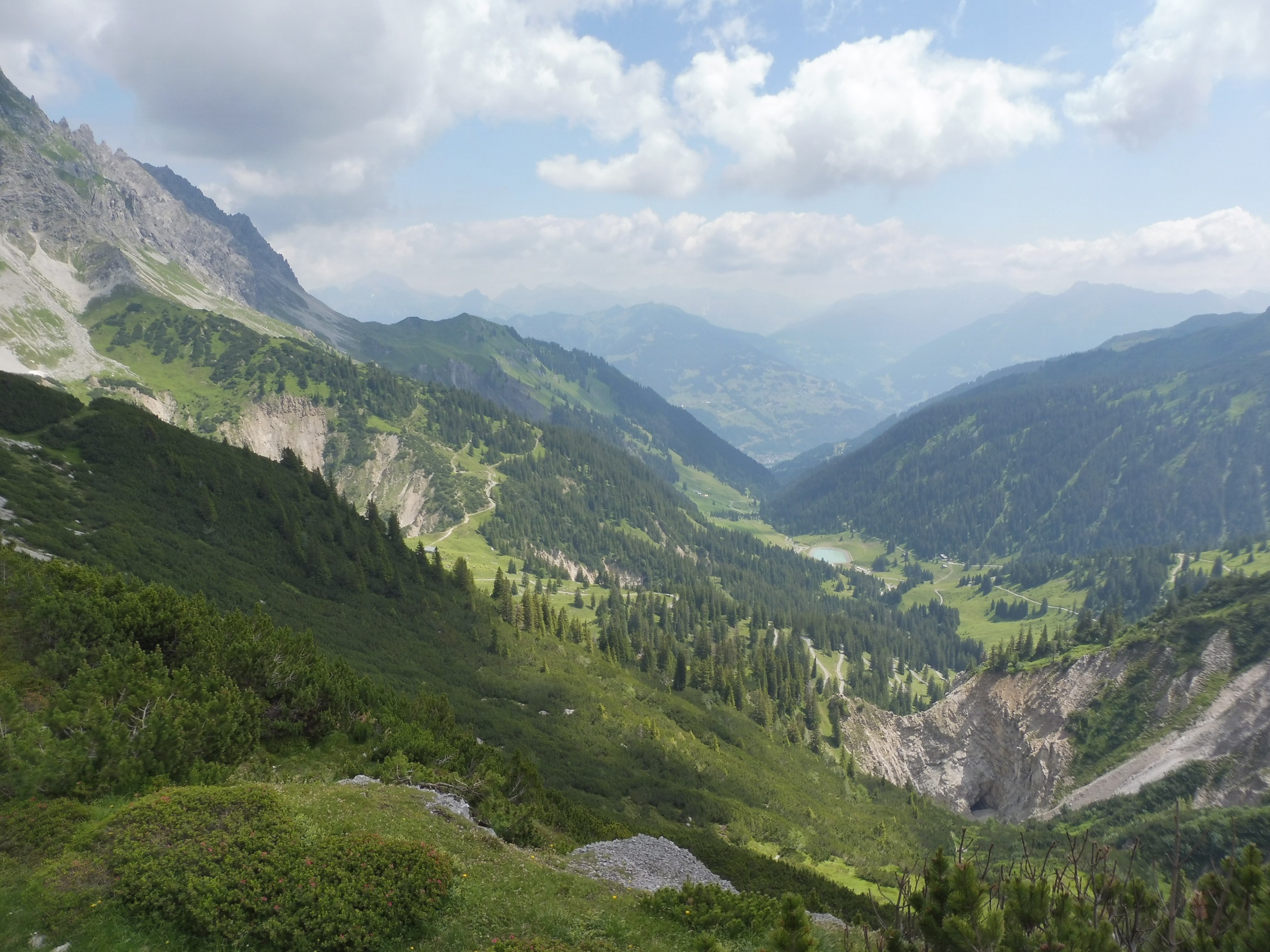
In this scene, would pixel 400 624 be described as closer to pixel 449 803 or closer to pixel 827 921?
pixel 449 803

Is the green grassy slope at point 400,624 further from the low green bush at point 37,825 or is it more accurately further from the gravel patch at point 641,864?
the low green bush at point 37,825

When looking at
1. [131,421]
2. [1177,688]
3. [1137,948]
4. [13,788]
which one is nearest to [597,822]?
[13,788]

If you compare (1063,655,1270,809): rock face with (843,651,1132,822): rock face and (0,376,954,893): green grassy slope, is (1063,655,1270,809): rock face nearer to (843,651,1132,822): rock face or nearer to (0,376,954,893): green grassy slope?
(843,651,1132,822): rock face

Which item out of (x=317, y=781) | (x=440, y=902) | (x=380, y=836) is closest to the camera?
(x=440, y=902)

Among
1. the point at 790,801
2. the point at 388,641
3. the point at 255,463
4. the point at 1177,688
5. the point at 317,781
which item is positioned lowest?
the point at 790,801

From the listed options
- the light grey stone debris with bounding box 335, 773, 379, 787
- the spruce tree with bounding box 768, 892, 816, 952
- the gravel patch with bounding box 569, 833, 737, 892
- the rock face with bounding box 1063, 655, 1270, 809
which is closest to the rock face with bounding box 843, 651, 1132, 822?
the rock face with bounding box 1063, 655, 1270, 809

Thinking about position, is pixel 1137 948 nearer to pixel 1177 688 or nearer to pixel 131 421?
pixel 131 421

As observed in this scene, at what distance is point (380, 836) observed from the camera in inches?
854

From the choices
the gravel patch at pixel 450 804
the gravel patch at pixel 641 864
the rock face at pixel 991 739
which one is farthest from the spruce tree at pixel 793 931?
the rock face at pixel 991 739

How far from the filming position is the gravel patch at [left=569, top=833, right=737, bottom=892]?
2786 cm

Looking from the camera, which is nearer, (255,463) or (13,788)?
(13,788)

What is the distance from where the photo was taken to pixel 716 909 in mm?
21719

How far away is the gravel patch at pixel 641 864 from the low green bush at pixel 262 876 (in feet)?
30.9

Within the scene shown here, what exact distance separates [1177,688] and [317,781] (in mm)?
119939
